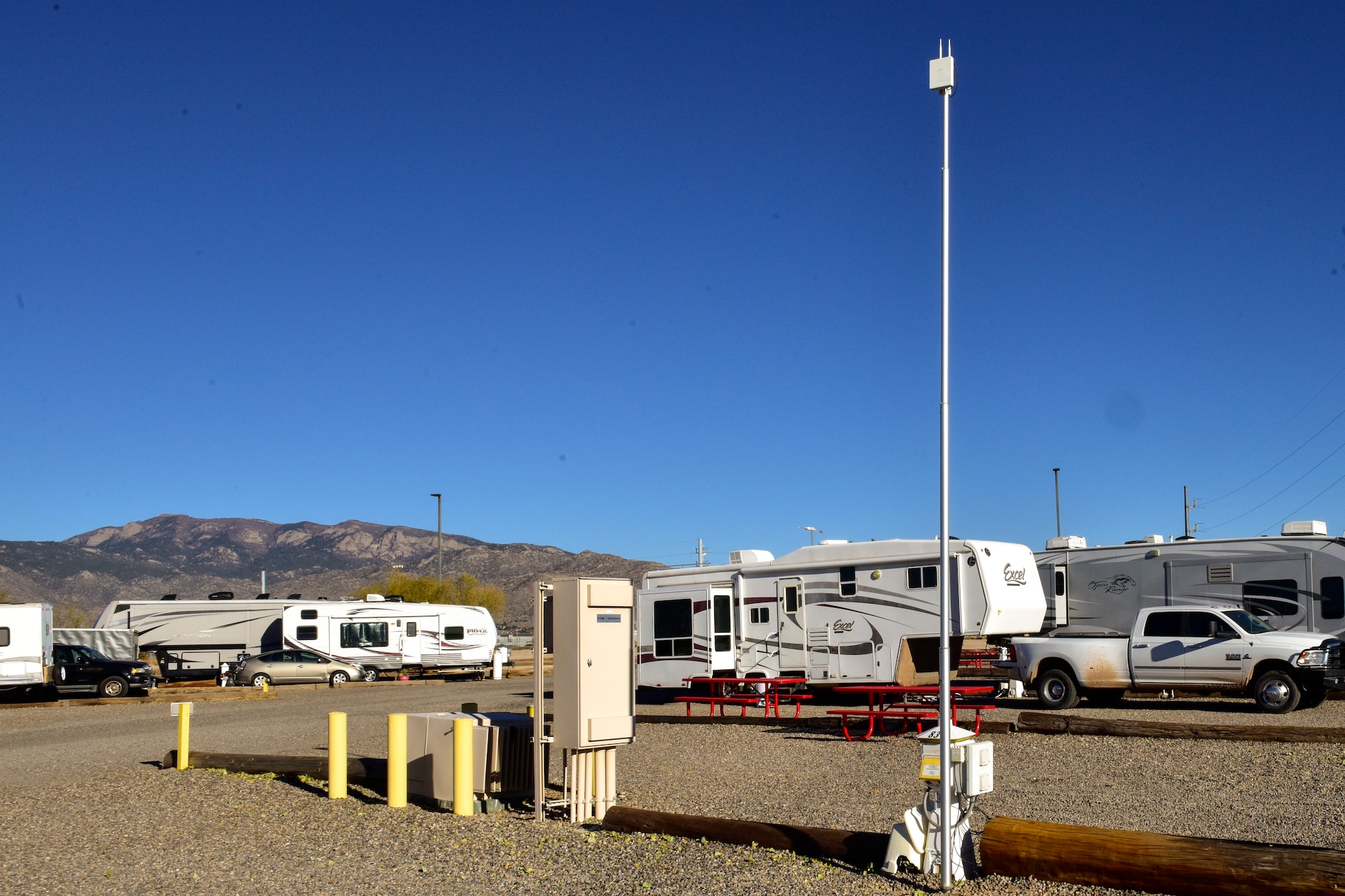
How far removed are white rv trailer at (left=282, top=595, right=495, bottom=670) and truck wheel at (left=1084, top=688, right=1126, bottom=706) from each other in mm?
20630

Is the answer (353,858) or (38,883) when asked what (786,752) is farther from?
(38,883)

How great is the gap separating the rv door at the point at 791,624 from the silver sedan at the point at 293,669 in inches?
644

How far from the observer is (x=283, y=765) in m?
12.2

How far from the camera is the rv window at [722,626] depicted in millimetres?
21484

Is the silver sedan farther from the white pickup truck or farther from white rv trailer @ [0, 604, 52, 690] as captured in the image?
the white pickup truck

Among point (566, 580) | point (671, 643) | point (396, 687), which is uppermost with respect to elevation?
point (566, 580)

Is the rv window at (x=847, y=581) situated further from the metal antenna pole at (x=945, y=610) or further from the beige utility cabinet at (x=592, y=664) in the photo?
the metal antenna pole at (x=945, y=610)

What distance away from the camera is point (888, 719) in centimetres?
1633

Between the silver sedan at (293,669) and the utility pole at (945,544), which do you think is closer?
the utility pole at (945,544)

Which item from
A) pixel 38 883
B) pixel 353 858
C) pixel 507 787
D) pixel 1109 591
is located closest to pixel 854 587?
pixel 1109 591

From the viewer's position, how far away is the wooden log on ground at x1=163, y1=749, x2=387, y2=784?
11.2 metres

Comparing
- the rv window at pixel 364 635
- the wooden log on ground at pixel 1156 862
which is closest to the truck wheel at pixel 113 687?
the rv window at pixel 364 635

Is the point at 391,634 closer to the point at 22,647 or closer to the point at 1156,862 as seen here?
the point at 22,647

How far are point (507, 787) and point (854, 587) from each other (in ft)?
36.0
